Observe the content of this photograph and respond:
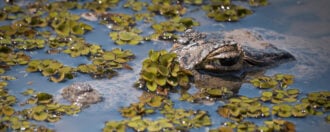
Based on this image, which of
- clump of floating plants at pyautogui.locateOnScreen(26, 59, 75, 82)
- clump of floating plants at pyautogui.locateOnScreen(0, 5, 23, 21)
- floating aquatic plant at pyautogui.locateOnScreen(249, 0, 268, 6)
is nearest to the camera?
clump of floating plants at pyautogui.locateOnScreen(26, 59, 75, 82)

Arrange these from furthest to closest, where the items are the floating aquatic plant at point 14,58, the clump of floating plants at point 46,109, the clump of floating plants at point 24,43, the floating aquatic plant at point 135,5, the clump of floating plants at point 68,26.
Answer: the floating aquatic plant at point 135,5 → the clump of floating plants at point 68,26 → the clump of floating plants at point 24,43 → the floating aquatic plant at point 14,58 → the clump of floating plants at point 46,109

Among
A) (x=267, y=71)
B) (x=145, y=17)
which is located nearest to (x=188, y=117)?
(x=267, y=71)

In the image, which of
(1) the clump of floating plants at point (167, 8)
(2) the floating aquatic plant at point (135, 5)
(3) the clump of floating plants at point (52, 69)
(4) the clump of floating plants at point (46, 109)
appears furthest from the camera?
(2) the floating aquatic plant at point (135, 5)

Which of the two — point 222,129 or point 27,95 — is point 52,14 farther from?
point 222,129

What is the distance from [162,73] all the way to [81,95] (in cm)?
77

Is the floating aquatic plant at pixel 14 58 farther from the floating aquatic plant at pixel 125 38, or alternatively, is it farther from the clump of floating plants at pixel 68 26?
the floating aquatic plant at pixel 125 38

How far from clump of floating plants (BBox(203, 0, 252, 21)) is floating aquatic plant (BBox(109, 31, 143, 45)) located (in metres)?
1.10

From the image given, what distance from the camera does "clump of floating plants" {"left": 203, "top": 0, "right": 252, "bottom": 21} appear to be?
720cm

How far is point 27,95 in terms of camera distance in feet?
18.1

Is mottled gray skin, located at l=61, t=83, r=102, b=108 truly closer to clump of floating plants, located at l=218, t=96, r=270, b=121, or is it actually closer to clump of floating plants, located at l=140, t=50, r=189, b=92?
clump of floating plants, located at l=140, t=50, r=189, b=92

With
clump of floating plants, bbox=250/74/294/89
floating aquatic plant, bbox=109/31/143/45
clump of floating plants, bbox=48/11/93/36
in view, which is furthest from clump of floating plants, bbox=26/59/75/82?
clump of floating plants, bbox=250/74/294/89

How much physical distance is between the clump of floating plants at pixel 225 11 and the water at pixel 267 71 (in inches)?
3.5

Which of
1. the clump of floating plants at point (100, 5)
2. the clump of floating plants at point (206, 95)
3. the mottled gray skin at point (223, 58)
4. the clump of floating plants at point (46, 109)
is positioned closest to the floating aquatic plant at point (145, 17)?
the clump of floating plants at point (100, 5)

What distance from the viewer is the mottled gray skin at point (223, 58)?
5637mm
